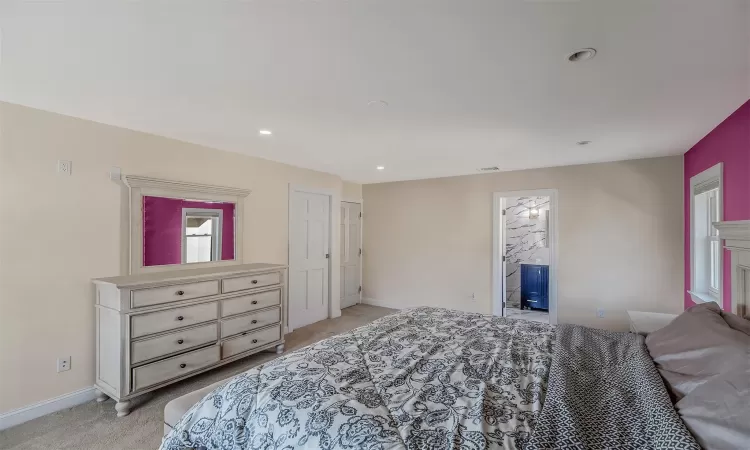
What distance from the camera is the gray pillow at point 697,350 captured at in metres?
1.29

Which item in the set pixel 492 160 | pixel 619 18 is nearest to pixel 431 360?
pixel 619 18

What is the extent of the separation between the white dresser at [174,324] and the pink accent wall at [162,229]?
0.18m

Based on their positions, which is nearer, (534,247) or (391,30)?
(391,30)

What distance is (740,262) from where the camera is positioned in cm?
204

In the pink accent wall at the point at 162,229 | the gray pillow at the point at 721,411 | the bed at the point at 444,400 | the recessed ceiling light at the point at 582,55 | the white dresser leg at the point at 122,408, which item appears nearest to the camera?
the gray pillow at the point at 721,411

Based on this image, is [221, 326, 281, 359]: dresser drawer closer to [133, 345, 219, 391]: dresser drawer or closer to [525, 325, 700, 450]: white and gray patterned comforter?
[133, 345, 219, 391]: dresser drawer

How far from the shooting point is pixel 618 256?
4168 millimetres

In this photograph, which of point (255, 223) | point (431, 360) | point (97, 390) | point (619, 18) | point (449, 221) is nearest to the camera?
point (619, 18)

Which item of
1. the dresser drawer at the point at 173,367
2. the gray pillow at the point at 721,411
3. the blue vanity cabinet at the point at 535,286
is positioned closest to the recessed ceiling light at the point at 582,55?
the gray pillow at the point at 721,411

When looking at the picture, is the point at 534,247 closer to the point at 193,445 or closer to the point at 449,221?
the point at 449,221

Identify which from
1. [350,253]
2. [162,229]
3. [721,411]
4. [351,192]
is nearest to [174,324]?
[162,229]

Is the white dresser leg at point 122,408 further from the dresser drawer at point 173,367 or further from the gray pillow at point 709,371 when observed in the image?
the gray pillow at point 709,371

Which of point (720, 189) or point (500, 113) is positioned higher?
point (500, 113)

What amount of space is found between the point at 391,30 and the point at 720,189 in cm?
303
